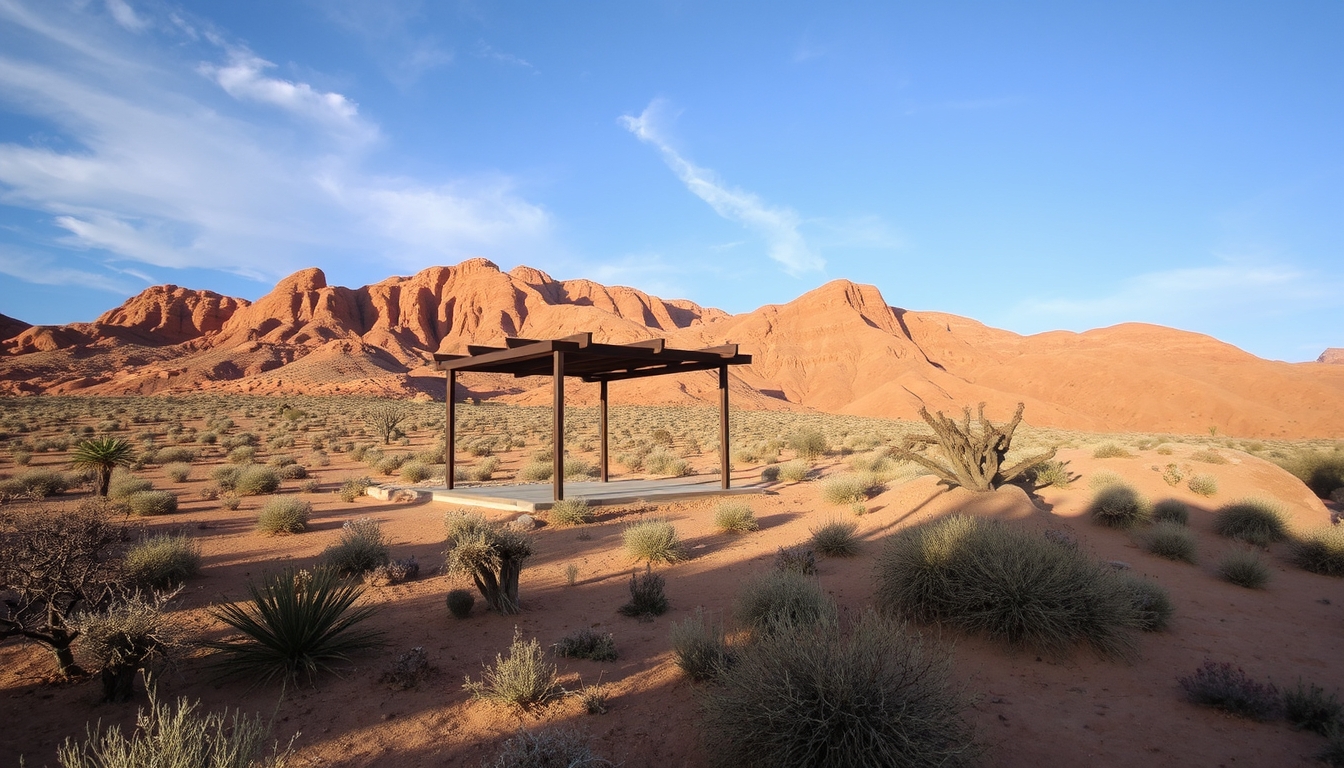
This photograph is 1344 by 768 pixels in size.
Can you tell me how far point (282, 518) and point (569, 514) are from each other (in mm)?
4684

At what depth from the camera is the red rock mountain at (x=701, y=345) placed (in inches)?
2250

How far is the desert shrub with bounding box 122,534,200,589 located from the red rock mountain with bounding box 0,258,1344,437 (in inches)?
2052

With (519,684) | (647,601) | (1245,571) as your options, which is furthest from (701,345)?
(519,684)

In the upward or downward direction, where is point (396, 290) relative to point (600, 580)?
upward

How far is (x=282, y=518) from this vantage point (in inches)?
408

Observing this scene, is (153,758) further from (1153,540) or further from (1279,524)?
(1279,524)

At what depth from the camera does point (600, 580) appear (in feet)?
27.1

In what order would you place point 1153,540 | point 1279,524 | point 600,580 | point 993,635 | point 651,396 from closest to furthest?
point 993,635, point 600,580, point 1153,540, point 1279,524, point 651,396

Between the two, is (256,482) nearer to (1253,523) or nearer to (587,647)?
(587,647)

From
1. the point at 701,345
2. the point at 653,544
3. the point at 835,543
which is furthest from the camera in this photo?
the point at 701,345

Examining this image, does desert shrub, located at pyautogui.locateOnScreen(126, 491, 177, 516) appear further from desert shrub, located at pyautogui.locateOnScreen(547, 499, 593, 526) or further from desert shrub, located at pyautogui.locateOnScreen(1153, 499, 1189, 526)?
desert shrub, located at pyautogui.locateOnScreen(1153, 499, 1189, 526)

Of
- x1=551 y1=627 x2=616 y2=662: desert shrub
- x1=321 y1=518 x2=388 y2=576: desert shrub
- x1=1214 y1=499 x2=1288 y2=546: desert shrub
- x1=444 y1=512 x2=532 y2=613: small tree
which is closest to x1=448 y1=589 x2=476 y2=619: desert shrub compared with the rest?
x1=444 y1=512 x2=532 y2=613: small tree

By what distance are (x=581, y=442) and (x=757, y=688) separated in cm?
2492

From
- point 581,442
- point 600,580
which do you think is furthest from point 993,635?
point 581,442
